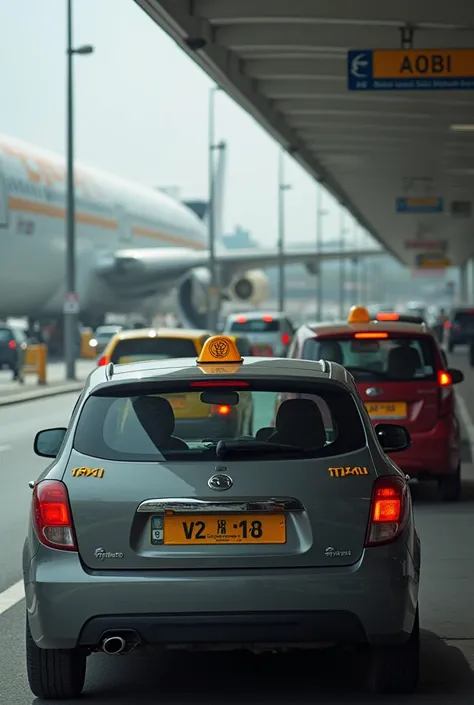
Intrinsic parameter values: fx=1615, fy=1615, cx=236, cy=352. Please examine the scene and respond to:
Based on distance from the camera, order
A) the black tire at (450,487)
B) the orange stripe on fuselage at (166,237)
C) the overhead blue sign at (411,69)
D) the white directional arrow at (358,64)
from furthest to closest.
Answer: the orange stripe on fuselage at (166,237) → the white directional arrow at (358,64) → the overhead blue sign at (411,69) → the black tire at (450,487)

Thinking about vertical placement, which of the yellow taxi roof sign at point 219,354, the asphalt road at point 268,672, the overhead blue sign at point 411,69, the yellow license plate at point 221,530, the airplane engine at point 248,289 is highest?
the overhead blue sign at point 411,69

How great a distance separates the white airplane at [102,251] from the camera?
49625 mm

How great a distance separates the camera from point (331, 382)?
6.46 metres

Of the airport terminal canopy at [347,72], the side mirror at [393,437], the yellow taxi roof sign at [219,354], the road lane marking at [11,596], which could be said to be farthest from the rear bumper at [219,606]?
the airport terminal canopy at [347,72]

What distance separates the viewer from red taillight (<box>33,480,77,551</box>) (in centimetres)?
614

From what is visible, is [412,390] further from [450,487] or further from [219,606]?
[219,606]

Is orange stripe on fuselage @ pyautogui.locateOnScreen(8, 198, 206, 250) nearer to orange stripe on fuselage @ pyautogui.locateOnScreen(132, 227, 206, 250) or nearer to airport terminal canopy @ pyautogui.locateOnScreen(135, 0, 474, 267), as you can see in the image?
orange stripe on fuselage @ pyautogui.locateOnScreen(132, 227, 206, 250)

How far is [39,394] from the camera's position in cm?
3422

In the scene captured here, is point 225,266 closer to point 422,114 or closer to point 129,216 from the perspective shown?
point 129,216

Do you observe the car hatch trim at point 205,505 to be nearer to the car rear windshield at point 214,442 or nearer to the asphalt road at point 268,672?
the car rear windshield at point 214,442

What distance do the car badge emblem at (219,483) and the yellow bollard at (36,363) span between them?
33.2 metres

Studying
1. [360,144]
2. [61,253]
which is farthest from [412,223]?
[360,144]

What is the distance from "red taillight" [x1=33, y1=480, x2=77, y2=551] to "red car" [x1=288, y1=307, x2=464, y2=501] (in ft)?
23.5

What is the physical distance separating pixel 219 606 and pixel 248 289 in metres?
62.7
